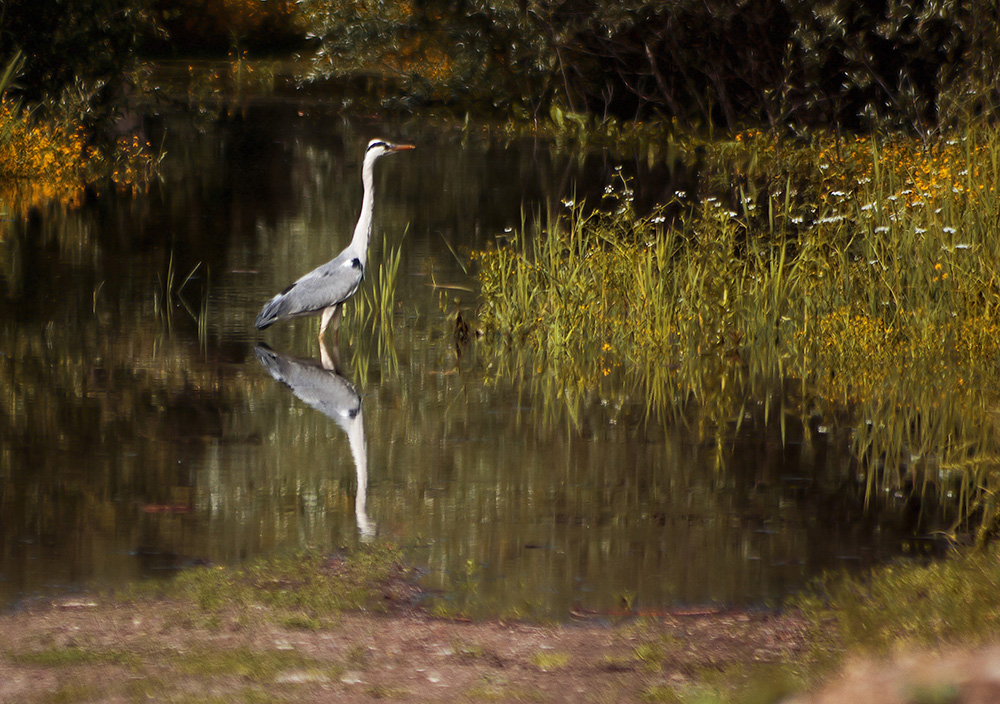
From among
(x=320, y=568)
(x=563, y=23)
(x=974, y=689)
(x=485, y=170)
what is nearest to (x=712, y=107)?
(x=563, y=23)

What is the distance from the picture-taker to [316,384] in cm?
932

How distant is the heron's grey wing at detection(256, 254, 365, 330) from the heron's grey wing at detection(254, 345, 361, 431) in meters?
0.26

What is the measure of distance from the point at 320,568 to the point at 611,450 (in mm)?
2354

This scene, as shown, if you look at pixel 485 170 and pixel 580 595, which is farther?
pixel 485 170

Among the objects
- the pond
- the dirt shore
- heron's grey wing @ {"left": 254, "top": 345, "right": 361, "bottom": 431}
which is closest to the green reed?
the pond

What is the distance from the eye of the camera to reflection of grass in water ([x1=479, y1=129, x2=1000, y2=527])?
886 centimetres

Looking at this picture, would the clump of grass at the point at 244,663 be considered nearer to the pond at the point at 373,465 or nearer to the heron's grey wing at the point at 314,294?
the pond at the point at 373,465

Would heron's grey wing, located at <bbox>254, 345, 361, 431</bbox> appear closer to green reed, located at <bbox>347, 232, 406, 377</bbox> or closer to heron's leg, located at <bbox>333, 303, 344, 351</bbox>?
green reed, located at <bbox>347, 232, 406, 377</bbox>

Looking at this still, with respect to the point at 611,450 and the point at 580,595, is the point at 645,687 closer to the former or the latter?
the point at 580,595

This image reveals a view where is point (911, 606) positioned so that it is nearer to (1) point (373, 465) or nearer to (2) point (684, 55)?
(1) point (373, 465)

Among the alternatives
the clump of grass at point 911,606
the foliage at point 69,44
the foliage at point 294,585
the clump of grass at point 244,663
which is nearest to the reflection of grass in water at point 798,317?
the clump of grass at point 911,606

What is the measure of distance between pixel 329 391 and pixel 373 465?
5.74 feet

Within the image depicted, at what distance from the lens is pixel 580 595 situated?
5.59 meters

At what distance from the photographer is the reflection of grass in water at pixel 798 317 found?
886cm
